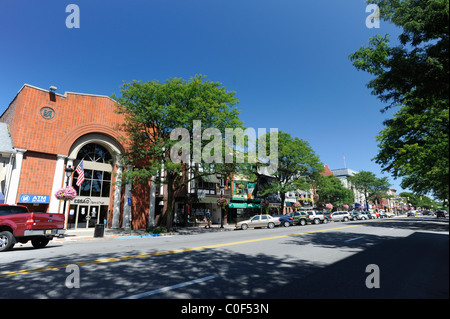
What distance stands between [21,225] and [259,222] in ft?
67.7

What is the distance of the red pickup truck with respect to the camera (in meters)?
10.4

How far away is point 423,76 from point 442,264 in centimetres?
579

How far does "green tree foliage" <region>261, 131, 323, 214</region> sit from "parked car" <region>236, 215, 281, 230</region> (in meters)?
9.22

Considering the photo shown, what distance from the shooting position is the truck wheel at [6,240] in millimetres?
10312

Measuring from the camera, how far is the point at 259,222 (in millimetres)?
26312

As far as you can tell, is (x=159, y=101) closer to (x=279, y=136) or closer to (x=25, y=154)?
(x=25, y=154)

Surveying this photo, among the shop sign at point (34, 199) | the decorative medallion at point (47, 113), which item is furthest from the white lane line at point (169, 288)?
the decorative medallion at point (47, 113)

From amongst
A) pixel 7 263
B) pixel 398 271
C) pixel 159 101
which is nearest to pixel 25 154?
pixel 159 101

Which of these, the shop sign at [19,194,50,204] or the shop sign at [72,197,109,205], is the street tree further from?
the shop sign at [19,194,50,204]

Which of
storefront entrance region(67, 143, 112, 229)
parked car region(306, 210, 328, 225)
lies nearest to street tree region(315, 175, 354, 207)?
parked car region(306, 210, 328, 225)

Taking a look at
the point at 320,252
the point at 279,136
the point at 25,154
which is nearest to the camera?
the point at 320,252

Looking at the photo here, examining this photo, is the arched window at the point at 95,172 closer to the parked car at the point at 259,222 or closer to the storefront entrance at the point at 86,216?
the storefront entrance at the point at 86,216

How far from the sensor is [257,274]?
5.81 m
